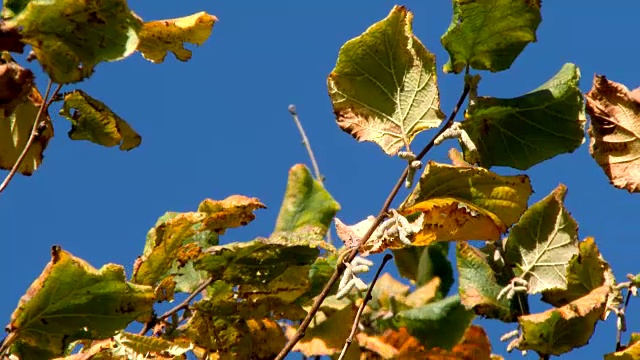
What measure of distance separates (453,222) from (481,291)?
13 centimetres

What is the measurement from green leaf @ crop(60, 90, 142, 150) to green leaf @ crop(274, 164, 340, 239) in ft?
1.05

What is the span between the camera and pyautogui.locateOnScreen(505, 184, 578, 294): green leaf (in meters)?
1.38

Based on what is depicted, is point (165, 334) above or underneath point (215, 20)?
underneath

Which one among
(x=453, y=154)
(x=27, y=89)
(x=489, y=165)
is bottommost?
(x=27, y=89)

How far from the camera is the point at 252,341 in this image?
1534 millimetres

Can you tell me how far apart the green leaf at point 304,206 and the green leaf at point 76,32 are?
0.60m

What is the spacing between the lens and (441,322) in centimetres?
154

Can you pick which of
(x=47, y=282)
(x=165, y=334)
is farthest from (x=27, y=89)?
(x=165, y=334)

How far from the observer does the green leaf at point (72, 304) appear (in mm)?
1231

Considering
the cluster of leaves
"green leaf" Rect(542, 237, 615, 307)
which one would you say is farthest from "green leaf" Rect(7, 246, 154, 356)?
"green leaf" Rect(542, 237, 615, 307)

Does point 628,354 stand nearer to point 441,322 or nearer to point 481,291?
point 481,291

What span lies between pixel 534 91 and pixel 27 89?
26.6 inches

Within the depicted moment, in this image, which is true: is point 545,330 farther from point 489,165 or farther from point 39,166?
point 39,166

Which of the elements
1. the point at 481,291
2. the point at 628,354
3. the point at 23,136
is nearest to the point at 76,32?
the point at 23,136
